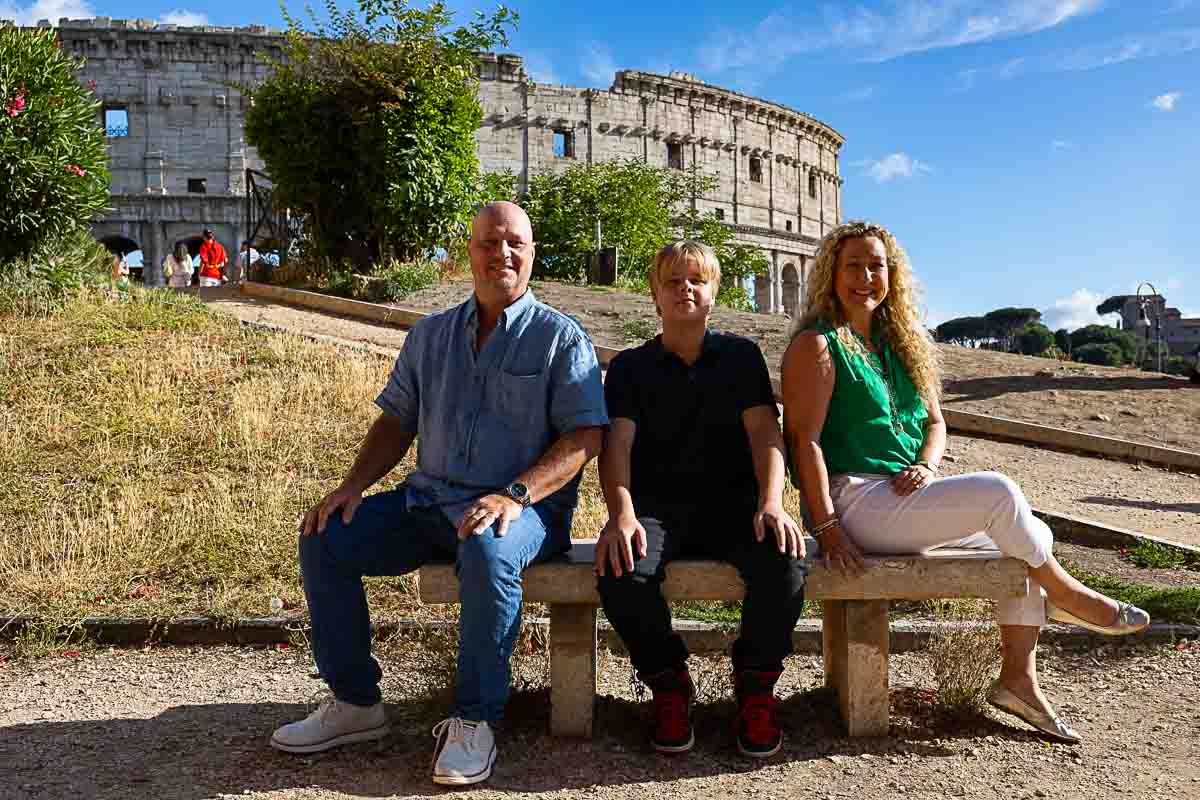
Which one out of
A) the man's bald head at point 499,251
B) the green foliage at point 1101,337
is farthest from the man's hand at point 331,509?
the green foliage at point 1101,337

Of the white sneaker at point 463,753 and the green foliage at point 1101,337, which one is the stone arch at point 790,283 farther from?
the white sneaker at point 463,753

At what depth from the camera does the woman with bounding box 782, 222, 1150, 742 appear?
3346 mm

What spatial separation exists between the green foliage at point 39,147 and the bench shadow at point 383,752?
9161 millimetres

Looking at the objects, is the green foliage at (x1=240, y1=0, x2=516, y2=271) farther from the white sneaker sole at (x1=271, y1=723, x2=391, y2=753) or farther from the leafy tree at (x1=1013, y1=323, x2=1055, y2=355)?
the leafy tree at (x1=1013, y1=323, x2=1055, y2=355)

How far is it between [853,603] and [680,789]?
0.89 meters

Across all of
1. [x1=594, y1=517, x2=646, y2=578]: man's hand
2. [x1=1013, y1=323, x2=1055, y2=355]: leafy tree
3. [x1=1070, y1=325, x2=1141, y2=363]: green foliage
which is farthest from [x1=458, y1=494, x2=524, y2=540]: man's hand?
[x1=1013, y1=323, x2=1055, y2=355]: leafy tree

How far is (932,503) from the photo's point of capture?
11.1 feet

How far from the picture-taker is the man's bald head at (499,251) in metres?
3.49

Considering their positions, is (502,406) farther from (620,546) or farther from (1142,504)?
(1142,504)

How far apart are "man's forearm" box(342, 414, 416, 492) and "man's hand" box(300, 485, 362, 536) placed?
11 cm

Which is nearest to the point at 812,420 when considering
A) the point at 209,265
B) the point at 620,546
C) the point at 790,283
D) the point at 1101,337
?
the point at 620,546

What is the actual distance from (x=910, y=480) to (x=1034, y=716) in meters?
0.92

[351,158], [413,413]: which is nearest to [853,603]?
[413,413]

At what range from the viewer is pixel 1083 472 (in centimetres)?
891
